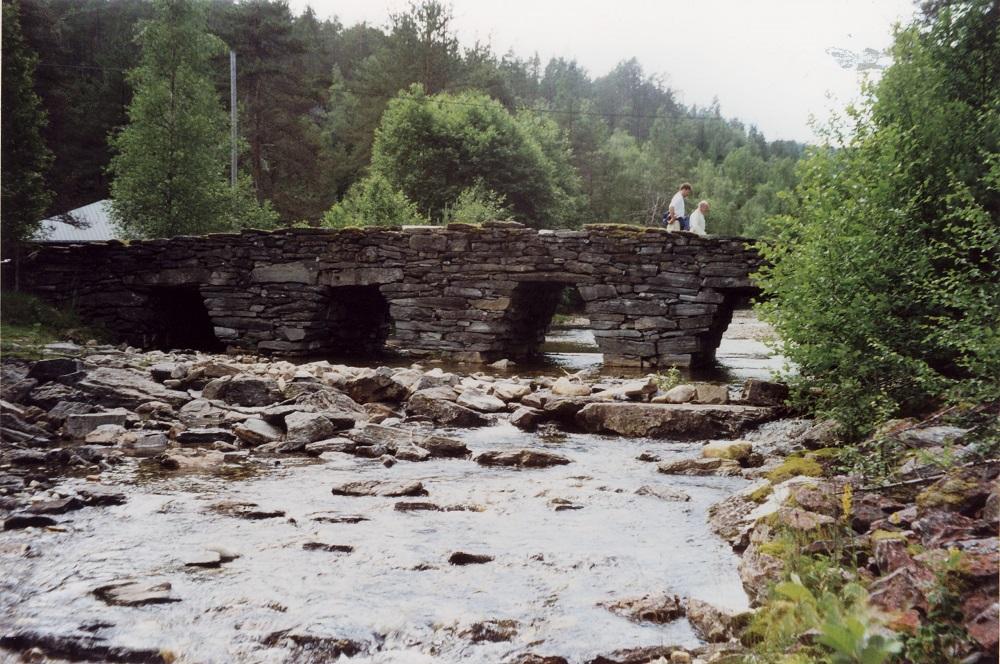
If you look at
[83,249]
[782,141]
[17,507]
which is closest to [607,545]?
[17,507]

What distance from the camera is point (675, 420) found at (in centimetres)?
812

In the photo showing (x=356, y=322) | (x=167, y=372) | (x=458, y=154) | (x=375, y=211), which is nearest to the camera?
(x=167, y=372)

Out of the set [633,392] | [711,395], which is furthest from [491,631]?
[633,392]

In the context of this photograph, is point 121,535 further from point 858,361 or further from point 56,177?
point 858,361

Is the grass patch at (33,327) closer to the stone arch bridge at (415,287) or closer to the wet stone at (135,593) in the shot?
the stone arch bridge at (415,287)

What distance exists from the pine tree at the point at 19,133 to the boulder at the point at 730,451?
568 centimetres

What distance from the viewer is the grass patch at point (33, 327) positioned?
890cm

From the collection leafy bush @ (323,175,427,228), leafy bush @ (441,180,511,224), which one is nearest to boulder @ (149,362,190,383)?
leafy bush @ (323,175,427,228)

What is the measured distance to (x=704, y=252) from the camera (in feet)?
45.7

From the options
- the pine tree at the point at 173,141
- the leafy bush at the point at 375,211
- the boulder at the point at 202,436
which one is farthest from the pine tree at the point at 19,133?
the leafy bush at the point at 375,211

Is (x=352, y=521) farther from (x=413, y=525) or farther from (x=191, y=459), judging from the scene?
(x=191, y=459)

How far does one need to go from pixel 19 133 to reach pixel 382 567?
146 inches

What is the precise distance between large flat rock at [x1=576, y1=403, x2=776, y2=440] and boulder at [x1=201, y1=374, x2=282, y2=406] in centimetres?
350

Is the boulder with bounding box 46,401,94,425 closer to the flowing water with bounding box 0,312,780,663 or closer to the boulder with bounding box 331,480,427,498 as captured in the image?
the flowing water with bounding box 0,312,780,663
